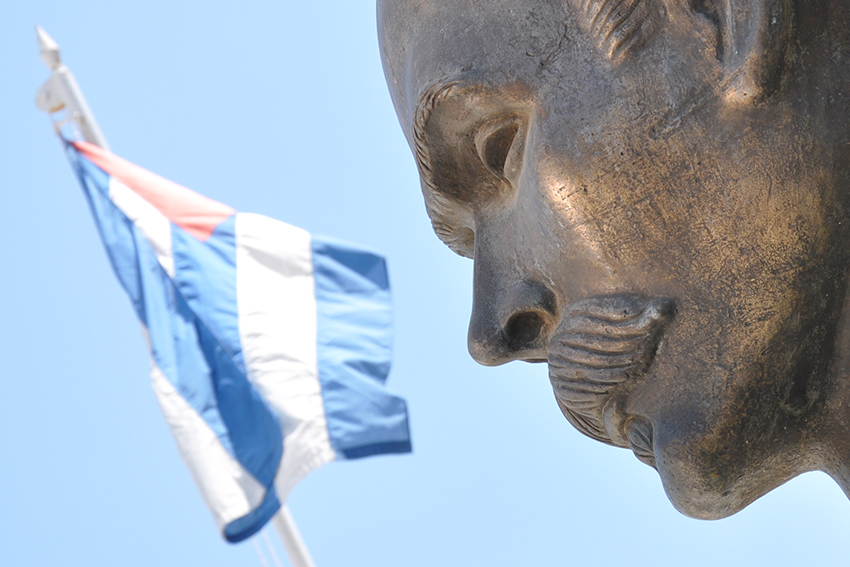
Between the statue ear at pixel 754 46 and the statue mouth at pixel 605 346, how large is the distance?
26 centimetres

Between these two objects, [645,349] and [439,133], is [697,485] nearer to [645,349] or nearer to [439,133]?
[645,349]

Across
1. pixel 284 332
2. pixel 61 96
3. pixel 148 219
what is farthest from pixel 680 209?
pixel 61 96

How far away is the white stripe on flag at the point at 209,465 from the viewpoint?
15.8 ft

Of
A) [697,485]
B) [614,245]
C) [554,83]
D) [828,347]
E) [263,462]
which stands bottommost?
[263,462]

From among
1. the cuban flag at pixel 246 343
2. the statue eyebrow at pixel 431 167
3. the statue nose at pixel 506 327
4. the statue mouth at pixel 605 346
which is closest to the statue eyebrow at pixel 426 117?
the statue eyebrow at pixel 431 167

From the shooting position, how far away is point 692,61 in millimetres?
1164

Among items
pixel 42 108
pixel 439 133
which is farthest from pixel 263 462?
pixel 439 133

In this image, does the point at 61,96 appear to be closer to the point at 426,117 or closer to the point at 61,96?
the point at 61,96

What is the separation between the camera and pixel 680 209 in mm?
1181

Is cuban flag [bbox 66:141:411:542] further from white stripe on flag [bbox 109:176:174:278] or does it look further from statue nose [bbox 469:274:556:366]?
statue nose [bbox 469:274:556:366]

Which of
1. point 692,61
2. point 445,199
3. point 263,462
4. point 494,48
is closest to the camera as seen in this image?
point 692,61

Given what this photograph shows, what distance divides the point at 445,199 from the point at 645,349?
15.5 inches


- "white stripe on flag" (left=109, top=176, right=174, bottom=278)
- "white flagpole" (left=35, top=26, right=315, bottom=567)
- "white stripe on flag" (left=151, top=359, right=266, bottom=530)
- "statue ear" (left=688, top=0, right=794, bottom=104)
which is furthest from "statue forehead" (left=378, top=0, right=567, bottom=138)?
"white flagpole" (left=35, top=26, right=315, bottom=567)

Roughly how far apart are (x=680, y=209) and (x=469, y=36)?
373mm
